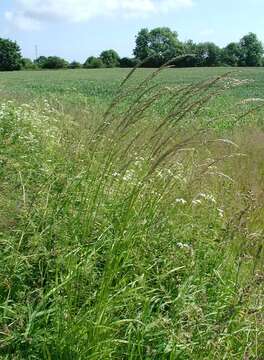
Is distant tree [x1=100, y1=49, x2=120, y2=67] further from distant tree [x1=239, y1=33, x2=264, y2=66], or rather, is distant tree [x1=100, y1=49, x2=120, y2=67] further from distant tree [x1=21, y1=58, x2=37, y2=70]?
distant tree [x1=239, y1=33, x2=264, y2=66]

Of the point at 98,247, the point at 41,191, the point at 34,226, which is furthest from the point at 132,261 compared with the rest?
the point at 41,191

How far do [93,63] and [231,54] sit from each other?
63.4 feet

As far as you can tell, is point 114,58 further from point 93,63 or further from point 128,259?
point 128,259

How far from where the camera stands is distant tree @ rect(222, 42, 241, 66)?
2766 inches

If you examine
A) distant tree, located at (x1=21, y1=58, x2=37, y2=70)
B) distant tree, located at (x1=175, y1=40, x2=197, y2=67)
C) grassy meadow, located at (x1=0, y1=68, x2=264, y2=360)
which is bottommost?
distant tree, located at (x1=21, y1=58, x2=37, y2=70)

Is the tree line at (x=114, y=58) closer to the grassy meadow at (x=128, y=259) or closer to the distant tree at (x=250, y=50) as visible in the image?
the distant tree at (x=250, y=50)

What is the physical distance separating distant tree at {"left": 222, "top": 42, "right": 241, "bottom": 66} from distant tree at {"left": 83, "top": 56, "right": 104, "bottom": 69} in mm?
17176

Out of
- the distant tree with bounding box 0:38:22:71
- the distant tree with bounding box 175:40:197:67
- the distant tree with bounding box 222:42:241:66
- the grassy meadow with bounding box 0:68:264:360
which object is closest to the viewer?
→ the grassy meadow with bounding box 0:68:264:360

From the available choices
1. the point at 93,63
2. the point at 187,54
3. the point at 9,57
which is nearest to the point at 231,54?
the point at 93,63

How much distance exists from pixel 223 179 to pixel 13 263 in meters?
2.79

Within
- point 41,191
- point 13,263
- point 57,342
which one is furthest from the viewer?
point 41,191

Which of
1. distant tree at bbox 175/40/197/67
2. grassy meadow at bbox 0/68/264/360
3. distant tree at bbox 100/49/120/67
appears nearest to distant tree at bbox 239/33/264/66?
distant tree at bbox 100/49/120/67

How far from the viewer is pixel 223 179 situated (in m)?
5.16

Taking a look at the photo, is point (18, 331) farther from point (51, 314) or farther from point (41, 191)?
point (41, 191)
